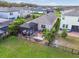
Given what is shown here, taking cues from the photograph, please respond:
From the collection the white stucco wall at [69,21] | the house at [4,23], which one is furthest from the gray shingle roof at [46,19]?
the house at [4,23]

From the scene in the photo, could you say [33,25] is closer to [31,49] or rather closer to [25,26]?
[25,26]

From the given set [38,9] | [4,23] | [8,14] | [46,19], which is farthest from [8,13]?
[46,19]

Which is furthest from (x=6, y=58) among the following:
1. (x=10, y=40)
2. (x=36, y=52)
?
(x=36, y=52)

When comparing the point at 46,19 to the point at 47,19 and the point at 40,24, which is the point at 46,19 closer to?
the point at 47,19

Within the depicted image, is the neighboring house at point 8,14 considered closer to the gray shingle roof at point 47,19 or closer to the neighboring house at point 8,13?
the neighboring house at point 8,13

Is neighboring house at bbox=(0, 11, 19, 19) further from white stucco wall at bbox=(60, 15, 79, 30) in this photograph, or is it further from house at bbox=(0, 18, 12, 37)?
white stucco wall at bbox=(60, 15, 79, 30)
